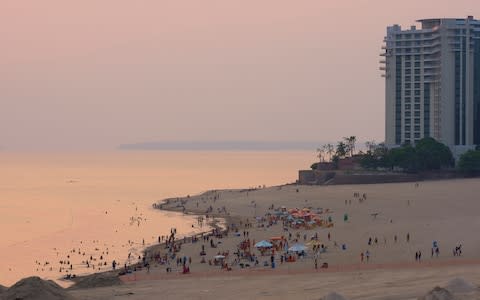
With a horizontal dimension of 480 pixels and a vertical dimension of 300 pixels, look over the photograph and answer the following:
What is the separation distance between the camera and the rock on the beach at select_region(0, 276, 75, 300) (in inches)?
1199

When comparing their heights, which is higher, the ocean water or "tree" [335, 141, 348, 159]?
"tree" [335, 141, 348, 159]

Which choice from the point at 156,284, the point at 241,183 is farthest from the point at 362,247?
the point at 241,183

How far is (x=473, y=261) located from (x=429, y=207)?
36619mm

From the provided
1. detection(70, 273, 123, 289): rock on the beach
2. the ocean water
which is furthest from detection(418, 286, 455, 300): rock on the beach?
the ocean water

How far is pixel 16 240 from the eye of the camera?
252 ft

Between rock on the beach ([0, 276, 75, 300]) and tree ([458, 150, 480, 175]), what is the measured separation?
3759 inches

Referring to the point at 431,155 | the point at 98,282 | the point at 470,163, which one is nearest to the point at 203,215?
the point at 431,155

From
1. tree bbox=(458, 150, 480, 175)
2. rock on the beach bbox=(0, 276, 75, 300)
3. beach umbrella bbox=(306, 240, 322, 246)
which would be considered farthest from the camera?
tree bbox=(458, 150, 480, 175)

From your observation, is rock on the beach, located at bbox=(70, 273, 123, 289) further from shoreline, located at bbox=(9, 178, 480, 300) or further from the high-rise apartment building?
the high-rise apartment building

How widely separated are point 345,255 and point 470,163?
73.3m

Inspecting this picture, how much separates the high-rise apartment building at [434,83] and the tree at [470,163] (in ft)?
57.1

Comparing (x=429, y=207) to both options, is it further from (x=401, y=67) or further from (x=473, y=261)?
(x=401, y=67)

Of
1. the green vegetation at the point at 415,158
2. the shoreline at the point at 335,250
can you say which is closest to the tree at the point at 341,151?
the green vegetation at the point at 415,158

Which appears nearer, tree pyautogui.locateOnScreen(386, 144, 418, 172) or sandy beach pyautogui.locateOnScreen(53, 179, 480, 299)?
sandy beach pyautogui.locateOnScreen(53, 179, 480, 299)
